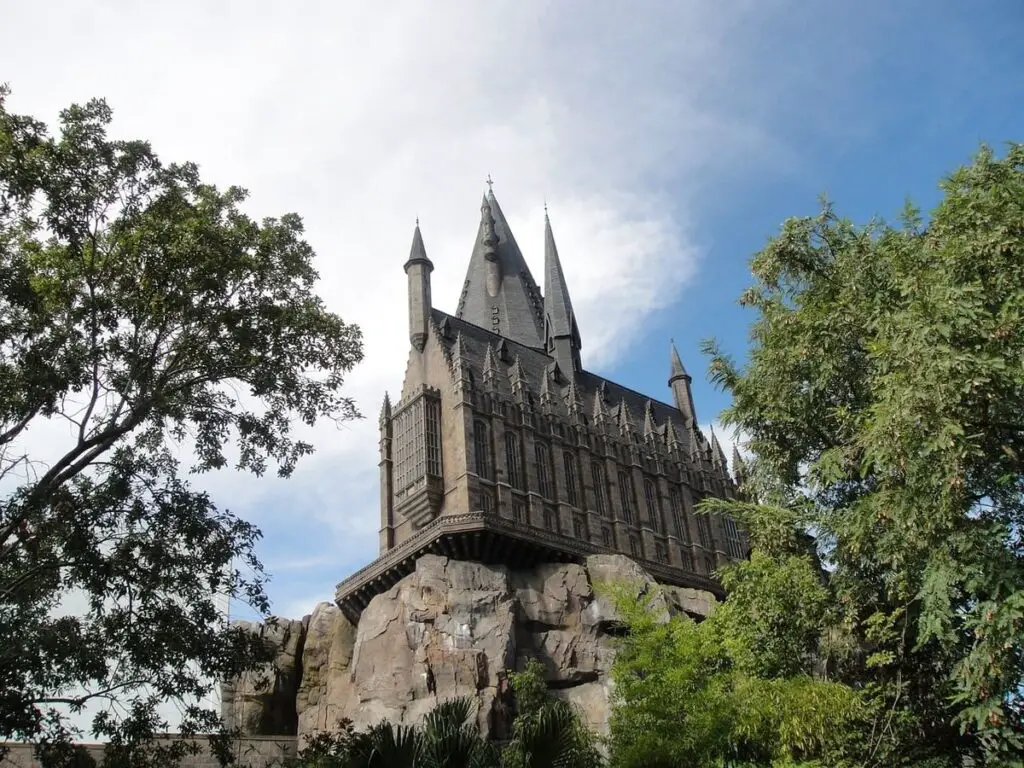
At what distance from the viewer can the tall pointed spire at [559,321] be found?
53.2m

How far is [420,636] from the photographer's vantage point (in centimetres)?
3359

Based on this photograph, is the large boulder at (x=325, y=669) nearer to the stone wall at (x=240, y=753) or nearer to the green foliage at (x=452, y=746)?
the stone wall at (x=240, y=753)

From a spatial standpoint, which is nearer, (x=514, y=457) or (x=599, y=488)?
(x=514, y=457)

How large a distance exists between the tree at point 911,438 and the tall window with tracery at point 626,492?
25876 millimetres

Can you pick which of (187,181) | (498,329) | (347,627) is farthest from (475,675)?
(498,329)

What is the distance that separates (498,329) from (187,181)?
3607cm

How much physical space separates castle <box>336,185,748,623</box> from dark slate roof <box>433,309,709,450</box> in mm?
108

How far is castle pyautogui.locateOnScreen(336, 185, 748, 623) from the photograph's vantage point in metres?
39.1

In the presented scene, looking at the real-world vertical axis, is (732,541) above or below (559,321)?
below

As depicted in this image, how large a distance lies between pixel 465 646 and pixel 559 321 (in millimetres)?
25212

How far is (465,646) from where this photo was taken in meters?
33.0

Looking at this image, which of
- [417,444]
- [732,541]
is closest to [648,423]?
[732,541]

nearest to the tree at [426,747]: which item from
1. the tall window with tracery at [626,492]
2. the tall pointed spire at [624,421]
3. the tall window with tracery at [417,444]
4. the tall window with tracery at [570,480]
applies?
the tall window with tracery at [417,444]

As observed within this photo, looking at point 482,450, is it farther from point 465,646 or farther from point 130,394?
point 130,394
